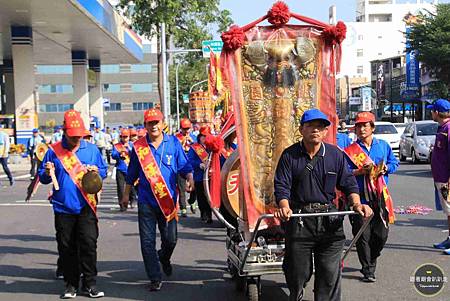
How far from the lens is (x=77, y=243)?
653 centimetres

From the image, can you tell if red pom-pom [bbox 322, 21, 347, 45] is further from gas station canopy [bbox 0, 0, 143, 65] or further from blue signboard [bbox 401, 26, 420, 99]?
blue signboard [bbox 401, 26, 420, 99]

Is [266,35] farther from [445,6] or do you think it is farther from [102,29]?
[445,6]

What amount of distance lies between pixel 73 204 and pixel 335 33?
315 centimetres

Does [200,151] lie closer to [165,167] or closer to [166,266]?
[166,266]

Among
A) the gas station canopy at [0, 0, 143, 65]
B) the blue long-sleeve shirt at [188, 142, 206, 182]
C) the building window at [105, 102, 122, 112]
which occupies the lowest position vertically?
the blue long-sleeve shirt at [188, 142, 206, 182]

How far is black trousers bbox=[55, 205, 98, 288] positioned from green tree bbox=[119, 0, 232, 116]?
2080 centimetres

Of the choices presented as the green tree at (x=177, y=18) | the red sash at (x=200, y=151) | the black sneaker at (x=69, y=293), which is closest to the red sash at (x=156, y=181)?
the black sneaker at (x=69, y=293)

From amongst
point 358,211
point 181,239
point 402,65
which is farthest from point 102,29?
point 402,65

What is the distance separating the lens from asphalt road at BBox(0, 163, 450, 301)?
659cm

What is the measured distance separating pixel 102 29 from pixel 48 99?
6071cm

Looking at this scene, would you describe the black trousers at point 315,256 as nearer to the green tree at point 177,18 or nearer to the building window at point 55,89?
the green tree at point 177,18

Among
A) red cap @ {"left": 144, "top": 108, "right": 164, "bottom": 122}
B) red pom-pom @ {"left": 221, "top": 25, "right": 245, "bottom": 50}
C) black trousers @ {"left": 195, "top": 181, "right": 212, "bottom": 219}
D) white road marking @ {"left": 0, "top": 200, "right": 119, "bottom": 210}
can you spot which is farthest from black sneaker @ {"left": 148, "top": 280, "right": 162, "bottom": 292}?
white road marking @ {"left": 0, "top": 200, "right": 119, "bottom": 210}

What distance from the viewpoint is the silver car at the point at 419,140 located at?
885 inches

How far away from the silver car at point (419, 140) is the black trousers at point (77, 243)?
17571 mm
